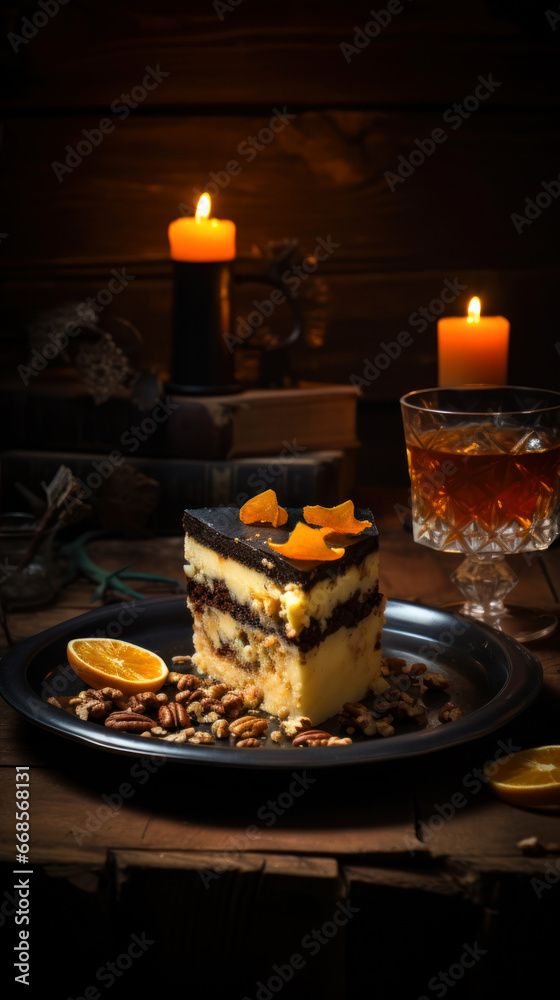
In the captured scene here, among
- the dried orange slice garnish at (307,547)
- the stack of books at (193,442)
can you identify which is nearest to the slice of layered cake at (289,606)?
the dried orange slice garnish at (307,547)

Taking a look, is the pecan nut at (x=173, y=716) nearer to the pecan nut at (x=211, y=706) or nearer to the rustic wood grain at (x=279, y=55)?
the pecan nut at (x=211, y=706)

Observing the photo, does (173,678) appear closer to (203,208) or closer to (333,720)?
(333,720)

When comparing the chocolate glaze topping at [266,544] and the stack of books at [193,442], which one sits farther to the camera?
the stack of books at [193,442]

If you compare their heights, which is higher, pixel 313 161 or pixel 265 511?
pixel 313 161

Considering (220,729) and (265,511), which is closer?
(220,729)

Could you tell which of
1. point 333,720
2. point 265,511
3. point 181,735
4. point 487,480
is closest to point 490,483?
point 487,480

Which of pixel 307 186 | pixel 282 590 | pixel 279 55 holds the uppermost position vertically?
pixel 279 55

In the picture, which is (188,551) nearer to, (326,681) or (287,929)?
(326,681)
